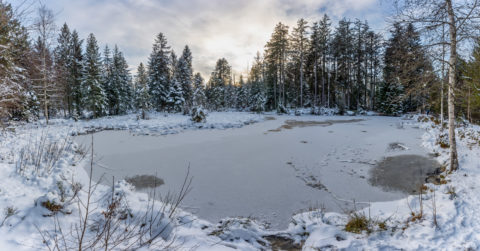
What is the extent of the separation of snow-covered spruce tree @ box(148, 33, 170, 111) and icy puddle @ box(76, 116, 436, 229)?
64.3ft

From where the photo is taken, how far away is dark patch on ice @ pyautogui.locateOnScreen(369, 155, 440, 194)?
17.3 feet

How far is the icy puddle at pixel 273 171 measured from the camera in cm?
452

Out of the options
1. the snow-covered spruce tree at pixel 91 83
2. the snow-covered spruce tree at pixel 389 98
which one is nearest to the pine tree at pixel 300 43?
the snow-covered spruce tree at pixel 389 98

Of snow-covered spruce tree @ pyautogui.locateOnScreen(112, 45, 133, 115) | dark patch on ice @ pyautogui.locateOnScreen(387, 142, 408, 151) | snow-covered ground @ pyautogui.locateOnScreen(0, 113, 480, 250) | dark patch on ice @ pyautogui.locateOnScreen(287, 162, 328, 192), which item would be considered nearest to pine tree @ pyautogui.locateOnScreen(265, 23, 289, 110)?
dark patch on ice @ pyautogui.locateOnScreen(387, 142, 408, 151)

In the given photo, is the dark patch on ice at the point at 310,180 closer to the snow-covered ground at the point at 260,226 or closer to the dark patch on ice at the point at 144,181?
the snow-covered ground at the point at 260,226

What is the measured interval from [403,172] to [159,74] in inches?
1140

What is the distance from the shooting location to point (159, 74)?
28.5 metres

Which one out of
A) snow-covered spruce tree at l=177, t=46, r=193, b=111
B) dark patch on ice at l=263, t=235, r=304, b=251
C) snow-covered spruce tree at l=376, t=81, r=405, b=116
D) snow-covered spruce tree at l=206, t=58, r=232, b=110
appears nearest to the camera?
dark patch on ice at l=263, t=235, r=304, b=251

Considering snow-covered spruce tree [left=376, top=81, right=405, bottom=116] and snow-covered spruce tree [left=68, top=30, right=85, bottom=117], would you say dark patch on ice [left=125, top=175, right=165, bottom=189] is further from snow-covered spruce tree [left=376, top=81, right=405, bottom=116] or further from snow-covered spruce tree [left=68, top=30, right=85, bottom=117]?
snow-covered spruce tree [left=376, top=81, right=405, bottom=116]

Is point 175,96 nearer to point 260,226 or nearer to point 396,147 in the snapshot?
point 396,147

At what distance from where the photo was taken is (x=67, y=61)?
23953 millimetres

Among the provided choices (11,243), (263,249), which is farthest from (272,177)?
(11,243)

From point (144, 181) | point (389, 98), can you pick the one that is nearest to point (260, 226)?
point (144, 181)

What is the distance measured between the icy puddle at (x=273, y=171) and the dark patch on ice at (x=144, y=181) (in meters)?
0.03
